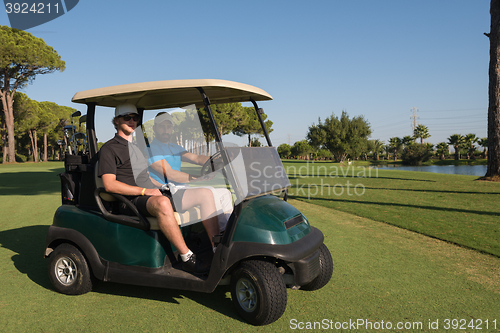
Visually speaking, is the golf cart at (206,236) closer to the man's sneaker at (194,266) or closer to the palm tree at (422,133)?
the man's sneaker at (194,266)

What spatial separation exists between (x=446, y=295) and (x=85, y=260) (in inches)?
143

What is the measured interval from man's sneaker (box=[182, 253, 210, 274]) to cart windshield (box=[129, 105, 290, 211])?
0.65 meters

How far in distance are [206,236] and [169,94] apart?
5.49ft

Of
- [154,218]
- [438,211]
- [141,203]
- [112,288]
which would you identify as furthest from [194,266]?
[438,211]

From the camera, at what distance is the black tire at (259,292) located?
2574 mm

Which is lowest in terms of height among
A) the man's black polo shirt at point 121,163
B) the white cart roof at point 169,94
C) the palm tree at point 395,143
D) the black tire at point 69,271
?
the black tire at point 69,271

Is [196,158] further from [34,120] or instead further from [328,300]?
[34,120]

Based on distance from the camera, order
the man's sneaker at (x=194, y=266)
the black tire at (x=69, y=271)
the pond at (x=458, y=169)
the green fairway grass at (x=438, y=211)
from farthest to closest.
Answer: the pond at (x=458, y=169), the green fairway grass at (x=438, y=211), the black tire at (x=69, y=271), the man's sneaker at (x=194, y=266)

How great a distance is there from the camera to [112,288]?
3439 mm

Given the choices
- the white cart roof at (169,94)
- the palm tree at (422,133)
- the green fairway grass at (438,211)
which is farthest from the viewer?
the palm tree at (422,133)

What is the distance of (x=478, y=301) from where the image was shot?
3023mm

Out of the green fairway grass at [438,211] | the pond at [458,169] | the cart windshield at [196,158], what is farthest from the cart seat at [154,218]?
the pond at [458,169]

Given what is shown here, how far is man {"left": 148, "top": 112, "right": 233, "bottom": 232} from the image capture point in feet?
9.96

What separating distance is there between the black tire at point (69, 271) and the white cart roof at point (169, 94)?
1.60m
